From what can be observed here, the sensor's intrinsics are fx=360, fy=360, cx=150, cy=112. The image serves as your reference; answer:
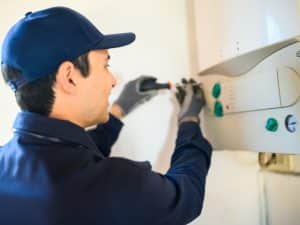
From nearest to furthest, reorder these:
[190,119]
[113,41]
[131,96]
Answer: [113,41] < [190,119] < [131,96]

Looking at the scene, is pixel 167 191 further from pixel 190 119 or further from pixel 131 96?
pixel 131 96

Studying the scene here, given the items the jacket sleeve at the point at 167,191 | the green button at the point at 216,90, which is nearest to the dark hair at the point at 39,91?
the jacket sleeve at the point at 167,191

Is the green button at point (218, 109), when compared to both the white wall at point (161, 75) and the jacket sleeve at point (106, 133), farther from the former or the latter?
the jacket sleeve at point (106, 133)

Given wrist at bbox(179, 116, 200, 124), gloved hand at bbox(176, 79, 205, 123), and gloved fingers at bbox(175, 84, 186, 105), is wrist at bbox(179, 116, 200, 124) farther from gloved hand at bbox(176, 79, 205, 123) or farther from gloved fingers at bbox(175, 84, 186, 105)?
gloved fingers at bbox(175, 84, 186, 105)

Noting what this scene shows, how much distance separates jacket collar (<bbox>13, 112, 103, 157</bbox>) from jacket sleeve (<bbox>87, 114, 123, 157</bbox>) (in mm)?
333

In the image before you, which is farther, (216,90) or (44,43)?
(216,90)

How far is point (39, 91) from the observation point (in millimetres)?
796

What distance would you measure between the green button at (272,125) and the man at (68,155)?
0.71ft

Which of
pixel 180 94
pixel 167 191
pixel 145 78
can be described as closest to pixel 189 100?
pixel 180 94

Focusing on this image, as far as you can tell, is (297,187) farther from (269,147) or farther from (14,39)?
(14,39)

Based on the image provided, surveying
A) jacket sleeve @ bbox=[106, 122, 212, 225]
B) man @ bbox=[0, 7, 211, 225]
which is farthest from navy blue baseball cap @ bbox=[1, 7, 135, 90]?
jacket sleeve @ bbox=[106, 122, 212, 225]

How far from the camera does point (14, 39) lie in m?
0.79

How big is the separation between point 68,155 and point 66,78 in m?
0.17

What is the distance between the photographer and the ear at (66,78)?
0.79 m
